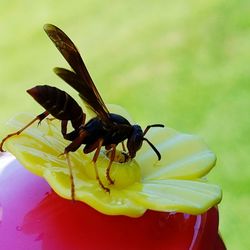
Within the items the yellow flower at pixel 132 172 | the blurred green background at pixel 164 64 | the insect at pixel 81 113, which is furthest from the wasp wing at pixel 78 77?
the blurred green background at pixel 164 64

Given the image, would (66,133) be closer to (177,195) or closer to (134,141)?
(134,141)

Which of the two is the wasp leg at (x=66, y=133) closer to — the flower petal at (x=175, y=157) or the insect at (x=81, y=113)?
the insect at (x=81, y=113)

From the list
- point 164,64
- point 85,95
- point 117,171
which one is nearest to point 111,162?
point 117,171

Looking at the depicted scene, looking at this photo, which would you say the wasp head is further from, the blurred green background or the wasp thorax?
the blurred green background

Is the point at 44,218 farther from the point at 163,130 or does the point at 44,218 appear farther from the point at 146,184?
the point at 163,130

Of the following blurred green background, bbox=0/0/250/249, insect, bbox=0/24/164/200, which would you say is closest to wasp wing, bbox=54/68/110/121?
insect, bbox=0/24/164/200

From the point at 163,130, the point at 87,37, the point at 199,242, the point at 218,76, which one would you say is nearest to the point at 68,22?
the point at 87,37

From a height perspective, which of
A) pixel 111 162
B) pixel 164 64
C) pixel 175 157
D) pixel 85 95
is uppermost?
pixel 85 95
